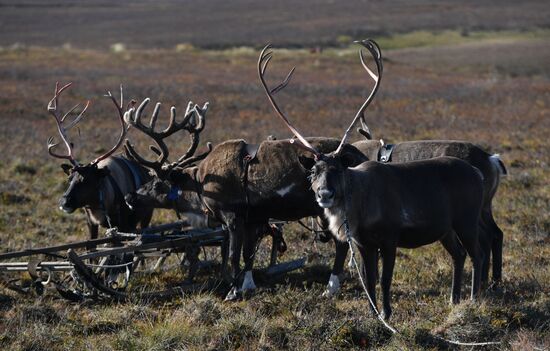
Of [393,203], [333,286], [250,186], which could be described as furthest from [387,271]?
[250,186]

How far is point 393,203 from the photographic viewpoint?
26.5ft

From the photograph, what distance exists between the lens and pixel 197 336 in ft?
25.2

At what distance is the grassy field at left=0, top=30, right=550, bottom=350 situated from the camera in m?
7.71

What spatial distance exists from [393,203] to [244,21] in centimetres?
9253

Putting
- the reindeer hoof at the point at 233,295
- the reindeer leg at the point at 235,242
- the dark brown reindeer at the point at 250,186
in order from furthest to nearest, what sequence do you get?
the reindeer leg at the point at 235,242
the dark brown reindeer at the point at 250,186
the reindeer hoof at the point at 233,295

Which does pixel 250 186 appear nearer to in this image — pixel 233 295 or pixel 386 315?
pixel 233 295

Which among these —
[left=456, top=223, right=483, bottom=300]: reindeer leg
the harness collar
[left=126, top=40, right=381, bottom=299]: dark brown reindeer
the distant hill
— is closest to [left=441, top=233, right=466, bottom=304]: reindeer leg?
[left=456, top=223, right=483, bottom=300]: reindeer leg

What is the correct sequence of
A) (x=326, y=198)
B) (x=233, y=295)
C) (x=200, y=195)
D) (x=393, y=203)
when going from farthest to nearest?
(x=200, y=195) → (x=233, y=295) → (x=393, y=203) → (x=326, y=198)

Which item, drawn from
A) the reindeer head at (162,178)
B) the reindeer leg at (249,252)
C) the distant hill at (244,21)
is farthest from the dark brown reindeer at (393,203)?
the distant hill at (244,21)

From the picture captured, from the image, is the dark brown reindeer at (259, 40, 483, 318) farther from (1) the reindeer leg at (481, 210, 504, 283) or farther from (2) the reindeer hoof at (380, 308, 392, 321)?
(1) the reindeer leg at (481, 210, 504, 283)

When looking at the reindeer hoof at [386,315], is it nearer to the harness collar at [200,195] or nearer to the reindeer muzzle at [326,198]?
the reindeer muzzle at [326,198]

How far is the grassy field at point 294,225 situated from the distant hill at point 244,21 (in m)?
31.8

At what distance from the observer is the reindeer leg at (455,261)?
8773 millimetres

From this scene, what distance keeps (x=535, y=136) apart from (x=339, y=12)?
3439 inches
